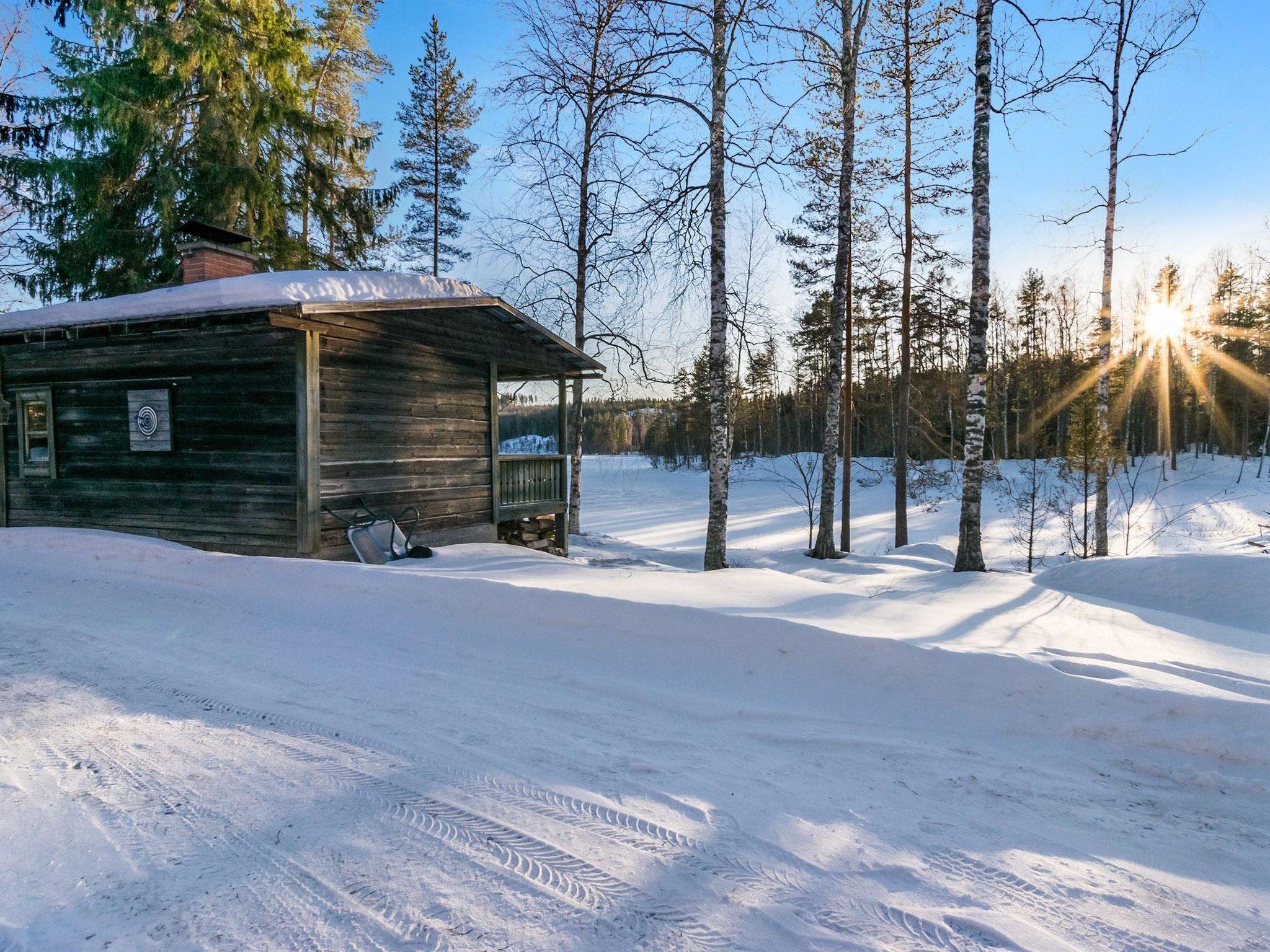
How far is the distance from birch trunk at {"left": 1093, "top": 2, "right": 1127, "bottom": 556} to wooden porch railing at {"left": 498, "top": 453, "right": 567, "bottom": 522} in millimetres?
11474

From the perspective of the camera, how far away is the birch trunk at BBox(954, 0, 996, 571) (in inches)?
379

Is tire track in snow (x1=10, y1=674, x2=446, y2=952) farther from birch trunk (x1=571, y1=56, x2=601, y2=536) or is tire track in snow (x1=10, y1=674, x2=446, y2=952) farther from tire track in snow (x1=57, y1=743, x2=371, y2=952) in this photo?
birch trunk (x1=571, y1=56, x2=601, y2=536)

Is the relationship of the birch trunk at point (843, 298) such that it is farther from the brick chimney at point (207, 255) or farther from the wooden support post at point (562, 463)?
the brick chimney at point (207, 255)

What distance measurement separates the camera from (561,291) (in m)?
17.0

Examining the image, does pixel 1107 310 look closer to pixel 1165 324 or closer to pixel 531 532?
pixel 531 532

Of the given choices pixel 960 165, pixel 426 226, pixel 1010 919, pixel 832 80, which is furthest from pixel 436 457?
pixel 426 226

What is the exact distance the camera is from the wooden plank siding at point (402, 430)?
9.12 metres

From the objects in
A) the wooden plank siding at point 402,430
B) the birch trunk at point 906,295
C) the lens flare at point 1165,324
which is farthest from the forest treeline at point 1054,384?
→ the wooden plank siding at point 402,430

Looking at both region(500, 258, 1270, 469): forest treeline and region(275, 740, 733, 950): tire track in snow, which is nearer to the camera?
region(275, 740, 733, 950): tire track in snow

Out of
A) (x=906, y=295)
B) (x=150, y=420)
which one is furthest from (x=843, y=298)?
(x=150, y=420)

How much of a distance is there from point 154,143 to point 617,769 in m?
19.1

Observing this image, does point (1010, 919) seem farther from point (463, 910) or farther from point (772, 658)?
point (772, 658)

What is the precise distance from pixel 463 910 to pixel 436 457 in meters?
9.40

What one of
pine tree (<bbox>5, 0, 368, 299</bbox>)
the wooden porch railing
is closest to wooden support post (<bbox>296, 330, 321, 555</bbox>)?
the wooden porch railing
